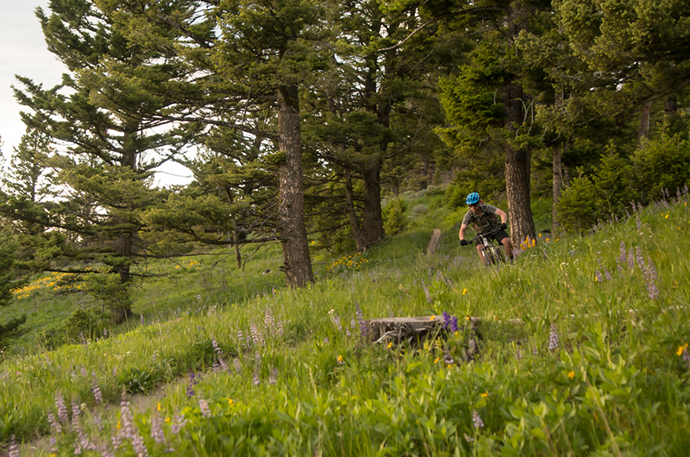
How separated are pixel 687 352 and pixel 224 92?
11291 mm

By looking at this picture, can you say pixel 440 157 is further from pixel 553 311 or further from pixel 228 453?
pixel 228 453

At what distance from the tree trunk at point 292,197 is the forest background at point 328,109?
0.13ft

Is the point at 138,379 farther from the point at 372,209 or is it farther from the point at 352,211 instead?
the point at 372,209

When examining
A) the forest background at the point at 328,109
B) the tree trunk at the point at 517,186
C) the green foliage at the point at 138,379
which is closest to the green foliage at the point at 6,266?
the forest background at the point at 328,109

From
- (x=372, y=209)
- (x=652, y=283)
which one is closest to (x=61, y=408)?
(x=652, y=283)

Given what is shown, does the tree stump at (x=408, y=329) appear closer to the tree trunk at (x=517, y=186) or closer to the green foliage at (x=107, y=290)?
the tree trunk at (x=517, y=186)

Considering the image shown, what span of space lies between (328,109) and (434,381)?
15512 mm

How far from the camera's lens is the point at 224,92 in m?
10.9

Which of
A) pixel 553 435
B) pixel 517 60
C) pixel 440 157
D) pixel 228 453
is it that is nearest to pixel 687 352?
pixel 553 435

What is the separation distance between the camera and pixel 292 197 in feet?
34.4

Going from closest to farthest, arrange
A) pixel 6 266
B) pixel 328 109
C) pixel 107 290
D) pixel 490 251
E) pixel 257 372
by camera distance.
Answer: pixel 257 372 → pixel 490 251 → pixel 6 266 → pixel 107 290 → pixel 328 109

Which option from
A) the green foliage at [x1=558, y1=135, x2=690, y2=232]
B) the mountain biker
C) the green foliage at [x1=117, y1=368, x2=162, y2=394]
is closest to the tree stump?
the green foliage at [x1=117, y1=368, x2=162, y2=394]

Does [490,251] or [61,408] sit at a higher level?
[490,251]

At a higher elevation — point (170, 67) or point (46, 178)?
point (170, 67)
